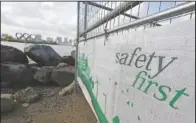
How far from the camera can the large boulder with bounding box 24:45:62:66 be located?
10016mm

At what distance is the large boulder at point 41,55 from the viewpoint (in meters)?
10.0

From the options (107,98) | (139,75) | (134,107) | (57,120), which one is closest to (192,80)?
(139,75)

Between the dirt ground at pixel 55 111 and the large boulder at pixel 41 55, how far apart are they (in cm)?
542

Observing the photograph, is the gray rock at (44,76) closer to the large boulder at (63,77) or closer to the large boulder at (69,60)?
the large boulder at (63,77)

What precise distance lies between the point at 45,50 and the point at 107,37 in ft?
28.8

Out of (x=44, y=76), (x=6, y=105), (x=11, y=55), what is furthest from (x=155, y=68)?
(x=11, y=55)

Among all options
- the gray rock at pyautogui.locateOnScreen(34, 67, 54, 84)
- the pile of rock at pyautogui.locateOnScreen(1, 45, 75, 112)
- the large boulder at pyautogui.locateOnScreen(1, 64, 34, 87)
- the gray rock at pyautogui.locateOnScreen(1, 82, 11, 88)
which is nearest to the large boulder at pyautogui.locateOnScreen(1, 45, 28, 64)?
the pile of rock at pyautogui.locateOnScreen(1, 45, 75, 112)

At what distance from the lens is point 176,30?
951 mm

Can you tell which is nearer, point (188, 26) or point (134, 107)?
point (188, 26)

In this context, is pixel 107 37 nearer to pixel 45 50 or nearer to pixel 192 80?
pixel 192 80

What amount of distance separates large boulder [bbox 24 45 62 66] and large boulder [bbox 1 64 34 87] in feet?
10.7

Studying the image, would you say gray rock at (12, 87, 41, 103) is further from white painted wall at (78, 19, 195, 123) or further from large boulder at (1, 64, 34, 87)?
white painted wall at (78, 19, 195, 123)

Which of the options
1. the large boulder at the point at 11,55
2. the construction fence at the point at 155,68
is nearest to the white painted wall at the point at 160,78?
the construction fence at the point at 155,68

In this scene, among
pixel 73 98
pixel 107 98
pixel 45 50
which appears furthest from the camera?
pixel 45 50
